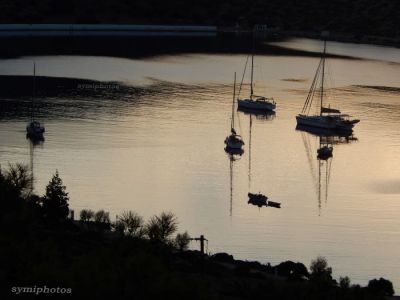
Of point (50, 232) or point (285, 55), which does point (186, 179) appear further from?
point (285, 55)

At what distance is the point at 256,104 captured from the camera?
53.1 meters

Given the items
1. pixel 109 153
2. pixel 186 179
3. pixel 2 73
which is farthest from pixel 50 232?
pixel 2 73

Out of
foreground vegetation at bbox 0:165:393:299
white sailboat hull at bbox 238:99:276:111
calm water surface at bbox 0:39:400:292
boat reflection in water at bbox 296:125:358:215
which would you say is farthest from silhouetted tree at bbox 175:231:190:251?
white sailboat hull at bbox 238:99:276:111

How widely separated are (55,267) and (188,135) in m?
25.9

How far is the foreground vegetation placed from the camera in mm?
19219

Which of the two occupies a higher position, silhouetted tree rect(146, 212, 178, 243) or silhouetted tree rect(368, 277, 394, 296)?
silhouetted tree rect(146, 212, 178, 243)

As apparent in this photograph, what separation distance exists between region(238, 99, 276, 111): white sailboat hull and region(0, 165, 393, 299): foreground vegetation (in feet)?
78.2

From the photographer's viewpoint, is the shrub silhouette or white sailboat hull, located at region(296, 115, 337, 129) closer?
the shrub silhouette

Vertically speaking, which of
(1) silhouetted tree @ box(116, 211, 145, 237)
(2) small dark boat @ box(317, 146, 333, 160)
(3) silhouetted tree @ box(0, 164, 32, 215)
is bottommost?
(1) silhouetted tree @ box(116, 211, 145, 237)

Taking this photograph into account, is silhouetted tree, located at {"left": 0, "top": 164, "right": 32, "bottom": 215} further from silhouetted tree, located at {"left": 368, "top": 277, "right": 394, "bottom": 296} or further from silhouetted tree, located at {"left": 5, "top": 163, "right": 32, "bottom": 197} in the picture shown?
silhouetted tree, located at {"left": 368, "top": 277, "right": 394, "bottom": 296}

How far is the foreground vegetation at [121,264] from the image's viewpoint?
63.1ft

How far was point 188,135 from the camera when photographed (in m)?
45.5

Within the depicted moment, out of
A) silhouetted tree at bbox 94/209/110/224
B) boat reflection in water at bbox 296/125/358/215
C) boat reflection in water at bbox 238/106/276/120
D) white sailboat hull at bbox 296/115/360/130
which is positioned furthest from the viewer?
boat reflection in water at bbox 238/106/276/120

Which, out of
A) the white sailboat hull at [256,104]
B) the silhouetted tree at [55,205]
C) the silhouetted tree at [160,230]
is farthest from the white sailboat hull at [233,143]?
the silhouetted tree at [160,230]
